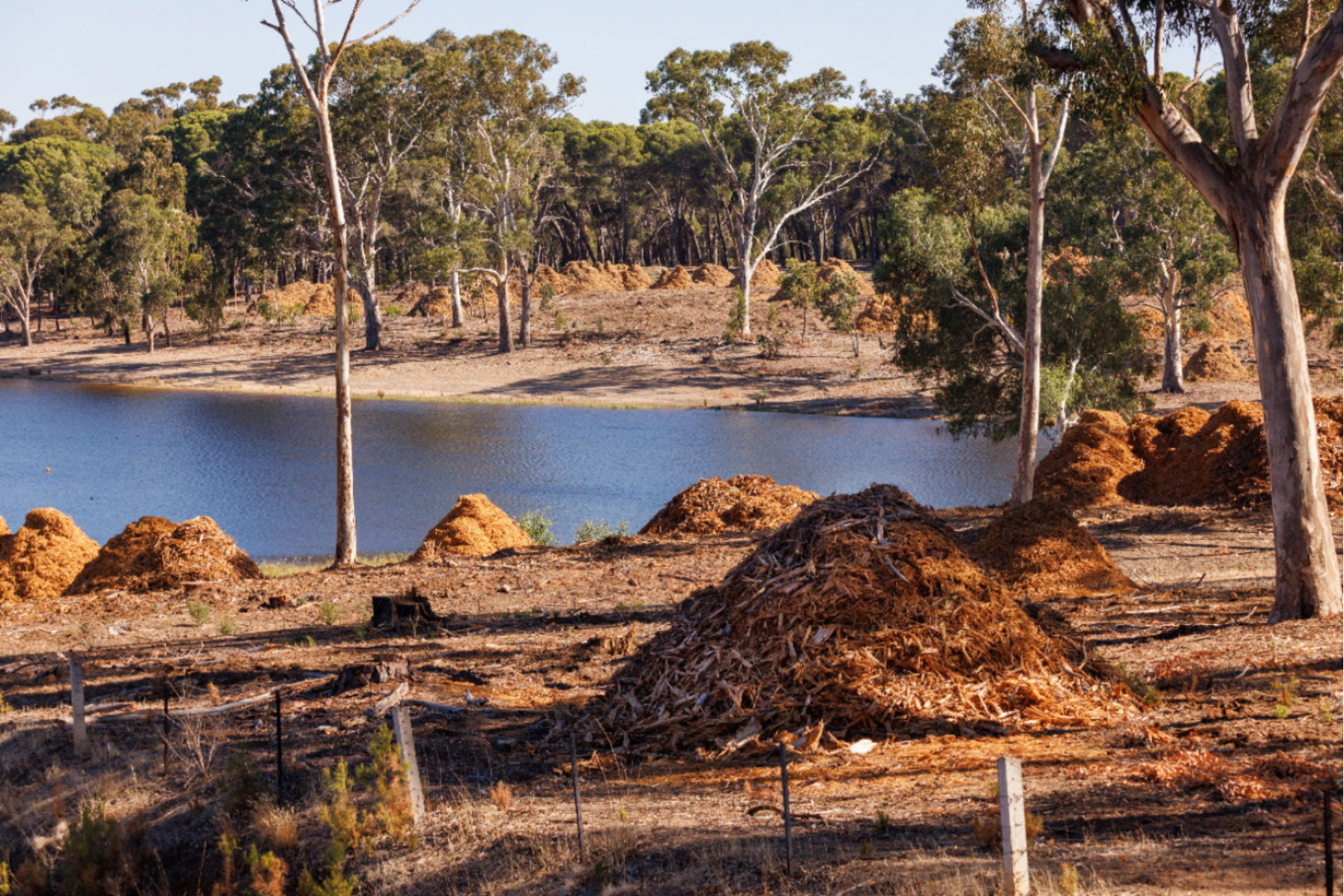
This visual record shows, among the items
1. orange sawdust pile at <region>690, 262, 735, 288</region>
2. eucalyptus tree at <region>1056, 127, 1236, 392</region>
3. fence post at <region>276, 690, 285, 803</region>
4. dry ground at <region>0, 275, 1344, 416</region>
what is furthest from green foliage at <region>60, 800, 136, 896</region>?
orange sawdust pile at <region>690, 262, 735, 288</region>

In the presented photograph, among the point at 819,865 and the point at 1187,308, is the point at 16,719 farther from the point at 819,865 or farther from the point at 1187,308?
the point at 1187,308

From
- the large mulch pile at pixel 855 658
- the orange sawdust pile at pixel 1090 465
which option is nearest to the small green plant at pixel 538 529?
the orange sawdust pile at pixel 1090 465

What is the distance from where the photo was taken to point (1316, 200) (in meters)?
26.2

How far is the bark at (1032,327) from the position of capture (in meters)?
19.2

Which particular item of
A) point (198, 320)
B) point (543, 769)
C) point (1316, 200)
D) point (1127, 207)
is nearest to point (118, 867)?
point (543, 769)

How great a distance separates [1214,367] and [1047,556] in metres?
37.4

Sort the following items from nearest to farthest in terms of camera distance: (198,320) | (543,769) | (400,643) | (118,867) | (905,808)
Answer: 1. (905,808)
2. (118,867)
3. (543,769)
4. (400,643)
5. (198,320)

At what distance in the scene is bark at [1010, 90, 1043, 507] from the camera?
19.2 metres

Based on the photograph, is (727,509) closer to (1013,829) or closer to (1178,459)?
(1178,459)

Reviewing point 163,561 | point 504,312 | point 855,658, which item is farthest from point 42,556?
point 504,312

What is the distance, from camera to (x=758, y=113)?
57.8 metres

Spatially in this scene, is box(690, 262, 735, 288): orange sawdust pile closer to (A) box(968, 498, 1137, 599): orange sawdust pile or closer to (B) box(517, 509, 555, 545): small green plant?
(B) box(517, 509, 555, 545): small green plant

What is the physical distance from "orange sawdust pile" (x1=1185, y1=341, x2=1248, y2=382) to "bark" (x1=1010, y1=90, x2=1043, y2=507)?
30068 mm

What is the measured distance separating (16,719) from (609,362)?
48617mm
